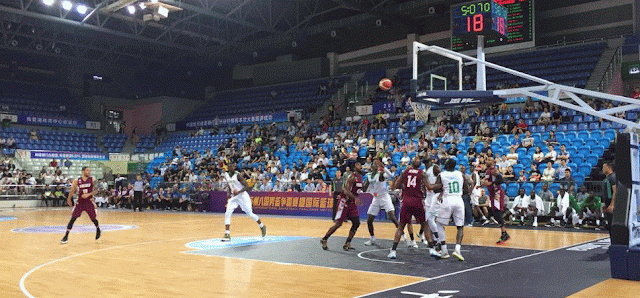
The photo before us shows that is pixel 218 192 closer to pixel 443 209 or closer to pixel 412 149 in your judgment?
pixel 412 149

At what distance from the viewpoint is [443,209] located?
35.6 feet

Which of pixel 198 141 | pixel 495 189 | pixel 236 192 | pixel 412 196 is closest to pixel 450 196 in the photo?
pixel 412 196

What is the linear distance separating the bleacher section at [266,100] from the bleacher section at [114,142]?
5.25m

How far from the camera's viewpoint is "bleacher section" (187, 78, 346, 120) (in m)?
38.0

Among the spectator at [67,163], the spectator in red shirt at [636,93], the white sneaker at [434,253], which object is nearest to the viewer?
the white sneaker at [434,253]

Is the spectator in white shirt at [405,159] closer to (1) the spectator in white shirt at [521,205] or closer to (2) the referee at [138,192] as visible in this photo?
(1) the spectator in white shirt at [521,205]

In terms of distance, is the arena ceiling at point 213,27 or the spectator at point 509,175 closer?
the spectator at point 509,175

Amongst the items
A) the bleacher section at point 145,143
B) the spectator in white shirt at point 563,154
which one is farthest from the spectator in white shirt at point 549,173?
the bleacher section at point 145,143

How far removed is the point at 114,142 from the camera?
42.9 metres

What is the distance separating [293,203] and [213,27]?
15433mm

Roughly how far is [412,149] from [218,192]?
983 centimetres

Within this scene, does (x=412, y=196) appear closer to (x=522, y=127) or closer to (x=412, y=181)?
(x=412, y=181)

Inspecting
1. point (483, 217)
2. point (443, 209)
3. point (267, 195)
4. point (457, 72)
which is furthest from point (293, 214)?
point (443, 209)

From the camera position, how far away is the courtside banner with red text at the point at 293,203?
24031mm
